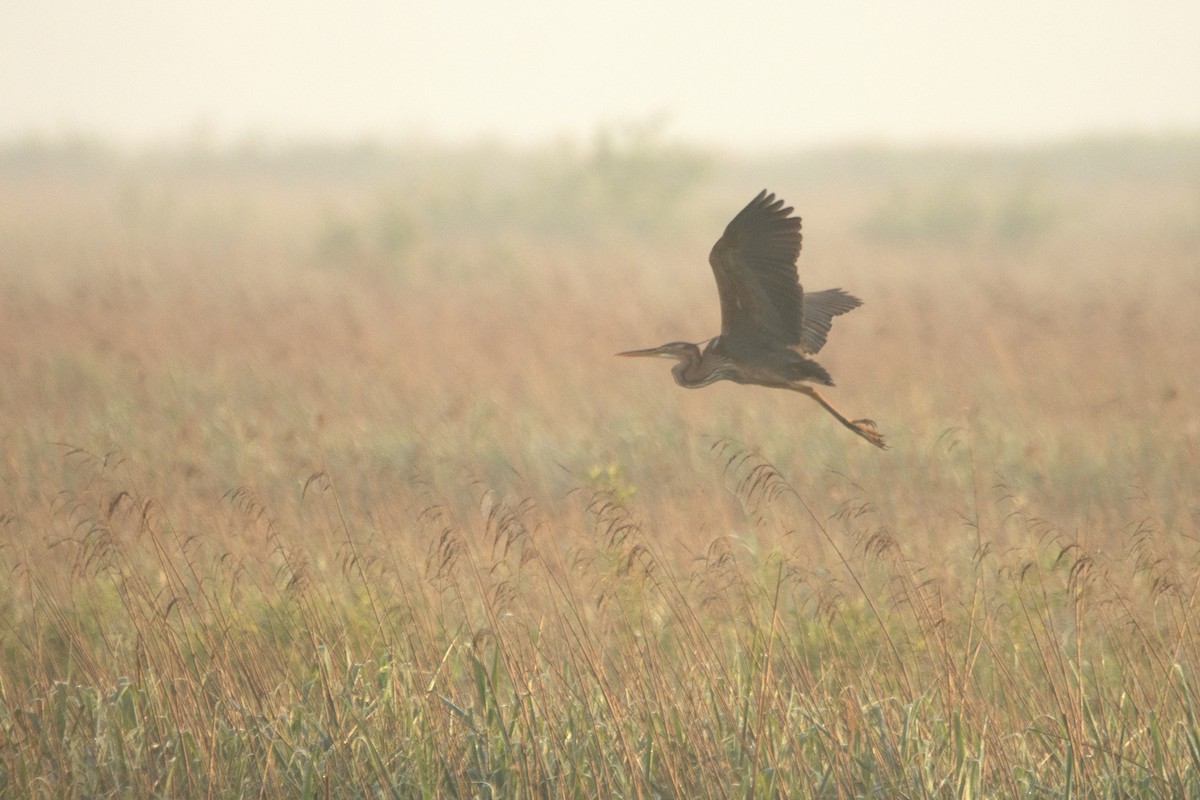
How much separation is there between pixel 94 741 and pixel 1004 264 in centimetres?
1783

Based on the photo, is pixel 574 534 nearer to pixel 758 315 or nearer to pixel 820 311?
pixel 820 311

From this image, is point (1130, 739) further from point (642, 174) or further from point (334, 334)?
point (642, 174)

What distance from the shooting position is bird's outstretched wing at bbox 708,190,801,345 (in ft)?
14.3

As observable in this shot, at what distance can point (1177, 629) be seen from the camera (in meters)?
4.48

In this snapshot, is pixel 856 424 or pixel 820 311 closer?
pixel 856 424

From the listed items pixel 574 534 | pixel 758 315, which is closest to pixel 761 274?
pixel 758 315

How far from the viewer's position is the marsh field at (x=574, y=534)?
163 inches

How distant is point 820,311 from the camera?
507 centimetres

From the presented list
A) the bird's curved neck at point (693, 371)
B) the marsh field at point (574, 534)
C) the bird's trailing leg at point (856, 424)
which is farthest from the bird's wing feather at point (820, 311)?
the marsh field at point (574, 534)

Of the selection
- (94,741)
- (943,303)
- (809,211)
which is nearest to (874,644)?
(94,741)

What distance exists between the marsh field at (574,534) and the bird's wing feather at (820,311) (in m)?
0.54

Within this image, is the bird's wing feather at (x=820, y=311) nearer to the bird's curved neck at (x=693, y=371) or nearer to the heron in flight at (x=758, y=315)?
the heron in flight at (x=758, y=315)

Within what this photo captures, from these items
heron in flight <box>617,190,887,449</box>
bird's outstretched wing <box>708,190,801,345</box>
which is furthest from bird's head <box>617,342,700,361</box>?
bird's outstretched wing <box>708,190,801,345</box>

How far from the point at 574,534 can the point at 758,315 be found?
1936 millimetres
